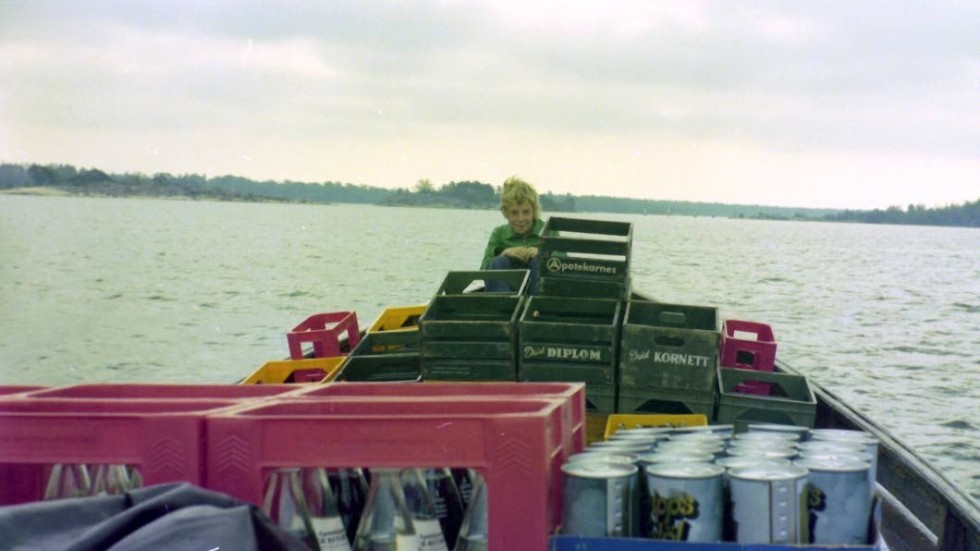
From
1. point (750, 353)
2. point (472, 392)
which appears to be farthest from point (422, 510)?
point (750, 353)

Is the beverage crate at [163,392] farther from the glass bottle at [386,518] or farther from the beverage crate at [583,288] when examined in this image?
the beverage crate at [583,288]

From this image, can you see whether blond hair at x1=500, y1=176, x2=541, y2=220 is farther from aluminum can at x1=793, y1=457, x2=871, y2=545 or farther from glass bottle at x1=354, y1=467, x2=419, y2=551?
aluminum can at x1=793, y1=457, x2=871, y2=545

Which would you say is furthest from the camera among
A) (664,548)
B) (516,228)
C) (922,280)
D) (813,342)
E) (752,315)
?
(922,280)

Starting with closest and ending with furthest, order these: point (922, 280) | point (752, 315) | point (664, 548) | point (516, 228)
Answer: point (664, 548)
point (516, 228)
point (752, 315)
point (922, 280)

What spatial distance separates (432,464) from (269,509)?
408mm

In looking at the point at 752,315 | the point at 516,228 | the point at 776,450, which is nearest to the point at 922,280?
the point at 752,315

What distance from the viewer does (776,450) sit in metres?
2.66

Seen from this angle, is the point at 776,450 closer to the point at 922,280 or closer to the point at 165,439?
the point at 165,439

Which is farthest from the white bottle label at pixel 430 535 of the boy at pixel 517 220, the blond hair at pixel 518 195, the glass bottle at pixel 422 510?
the blond hair at pixel 518 195

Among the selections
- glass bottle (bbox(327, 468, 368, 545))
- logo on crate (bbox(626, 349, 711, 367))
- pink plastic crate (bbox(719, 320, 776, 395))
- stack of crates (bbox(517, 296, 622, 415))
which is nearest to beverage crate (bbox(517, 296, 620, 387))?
stack of crates (bbox(517, 296, 622, 415))

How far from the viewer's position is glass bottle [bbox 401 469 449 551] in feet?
8.35

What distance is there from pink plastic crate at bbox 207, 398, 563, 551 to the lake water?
194 inches

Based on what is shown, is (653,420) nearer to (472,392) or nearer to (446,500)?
(472,392)

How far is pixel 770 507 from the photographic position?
233 cm
